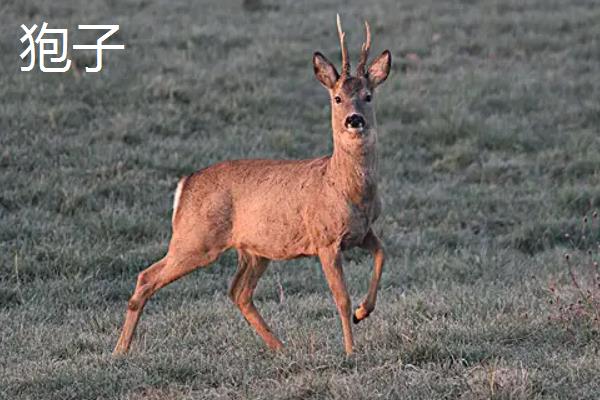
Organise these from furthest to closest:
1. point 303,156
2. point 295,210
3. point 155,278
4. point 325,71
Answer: point 303,156, point 155,278, point 295,210, point 325,71

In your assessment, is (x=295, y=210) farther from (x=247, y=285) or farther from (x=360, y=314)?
(x=247, y=285)

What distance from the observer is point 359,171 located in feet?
23.0

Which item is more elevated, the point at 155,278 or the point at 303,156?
the point at 155,278

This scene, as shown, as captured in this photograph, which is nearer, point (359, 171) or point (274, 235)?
point (359, 171)

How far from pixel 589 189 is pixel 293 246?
5763 millimetres

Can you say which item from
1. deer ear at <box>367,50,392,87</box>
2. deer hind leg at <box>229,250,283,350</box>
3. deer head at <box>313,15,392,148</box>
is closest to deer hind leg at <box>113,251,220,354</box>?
deer hind leg at <box>229,250,283,350</box>

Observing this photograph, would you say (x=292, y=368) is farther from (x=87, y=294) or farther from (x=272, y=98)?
(x=272, y=98)

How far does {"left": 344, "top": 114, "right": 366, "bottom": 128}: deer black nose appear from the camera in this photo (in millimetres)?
6828

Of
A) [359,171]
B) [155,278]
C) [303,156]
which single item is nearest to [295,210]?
[359,171]

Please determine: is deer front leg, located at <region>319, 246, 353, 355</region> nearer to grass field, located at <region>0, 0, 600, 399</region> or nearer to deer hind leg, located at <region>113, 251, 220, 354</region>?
grass field, located at <region>0, 0, 600, 399</region>

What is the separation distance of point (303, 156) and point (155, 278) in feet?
18.7

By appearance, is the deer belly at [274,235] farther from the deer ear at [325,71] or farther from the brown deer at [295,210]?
the deer ear at [325,71]

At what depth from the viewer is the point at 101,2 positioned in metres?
19.5

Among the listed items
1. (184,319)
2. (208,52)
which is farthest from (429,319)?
(208,52)
